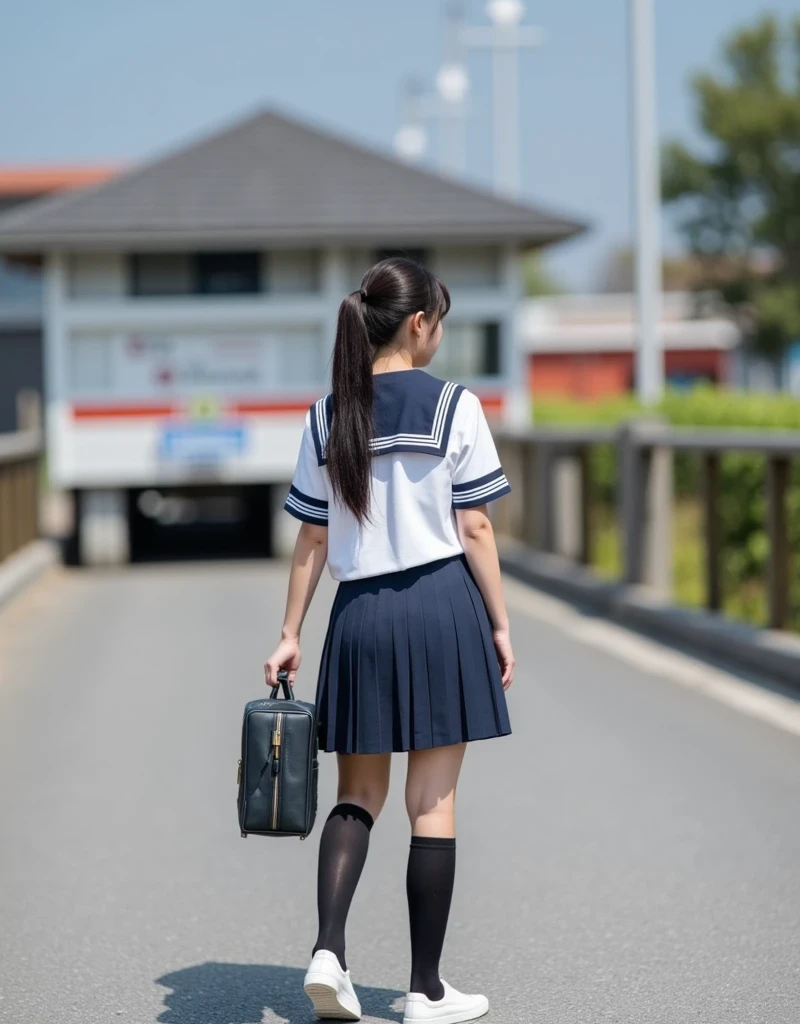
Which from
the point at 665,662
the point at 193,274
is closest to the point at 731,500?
the point at 665,662

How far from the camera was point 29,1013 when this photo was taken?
4461mm

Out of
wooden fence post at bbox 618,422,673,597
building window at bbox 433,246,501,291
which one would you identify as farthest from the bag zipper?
building window at bbox 433,246,501,291

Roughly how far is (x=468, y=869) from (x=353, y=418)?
2225 millimetres

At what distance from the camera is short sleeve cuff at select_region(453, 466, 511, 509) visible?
166 inches

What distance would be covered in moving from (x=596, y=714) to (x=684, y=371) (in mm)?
49570

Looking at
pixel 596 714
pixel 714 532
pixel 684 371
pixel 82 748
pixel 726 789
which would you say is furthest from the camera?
pixel 684 371

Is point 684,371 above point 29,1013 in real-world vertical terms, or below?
above

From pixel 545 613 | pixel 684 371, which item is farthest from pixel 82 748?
pixel 684 371

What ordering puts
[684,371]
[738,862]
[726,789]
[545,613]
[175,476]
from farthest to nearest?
[684,371] < [175,476] < [545,613] < [726,789] < [738,862]

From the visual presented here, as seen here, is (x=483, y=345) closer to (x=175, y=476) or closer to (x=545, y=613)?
(x=175, y=476)

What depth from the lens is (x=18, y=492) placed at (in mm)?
16828

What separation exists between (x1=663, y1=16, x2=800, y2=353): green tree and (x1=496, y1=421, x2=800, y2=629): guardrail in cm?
3333

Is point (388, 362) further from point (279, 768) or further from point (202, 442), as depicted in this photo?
point (202, 442)

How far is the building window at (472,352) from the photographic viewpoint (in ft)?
64.4
